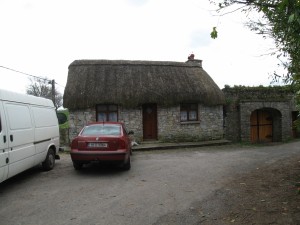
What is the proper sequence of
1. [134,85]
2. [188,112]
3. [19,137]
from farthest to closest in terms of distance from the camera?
1. [188,112]
2. [134,85]
3. [19,137]

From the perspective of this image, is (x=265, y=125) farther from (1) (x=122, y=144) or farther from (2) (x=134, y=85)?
(1) (x=122, y=144)

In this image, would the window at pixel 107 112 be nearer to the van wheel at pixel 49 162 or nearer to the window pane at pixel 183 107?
the window pane at pixel 183 107

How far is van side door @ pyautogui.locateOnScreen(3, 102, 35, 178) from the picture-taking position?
6.80 meters

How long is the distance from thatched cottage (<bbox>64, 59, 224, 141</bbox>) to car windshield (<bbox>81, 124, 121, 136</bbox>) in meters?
6.30

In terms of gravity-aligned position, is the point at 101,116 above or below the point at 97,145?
above

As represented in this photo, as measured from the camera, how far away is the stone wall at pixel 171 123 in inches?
630

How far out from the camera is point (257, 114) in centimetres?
1928

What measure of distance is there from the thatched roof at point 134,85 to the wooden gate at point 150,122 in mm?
731

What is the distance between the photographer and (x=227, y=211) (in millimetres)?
5324

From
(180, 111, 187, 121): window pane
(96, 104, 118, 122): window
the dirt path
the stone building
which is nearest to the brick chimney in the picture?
the stone building

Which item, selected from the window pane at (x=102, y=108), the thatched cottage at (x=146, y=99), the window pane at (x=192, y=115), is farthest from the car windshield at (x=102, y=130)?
the window pane at (x=192, y=115)

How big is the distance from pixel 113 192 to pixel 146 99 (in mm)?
9872

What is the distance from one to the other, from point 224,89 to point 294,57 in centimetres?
1313

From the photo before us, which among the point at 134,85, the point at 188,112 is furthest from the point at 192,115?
the point at 134,85
